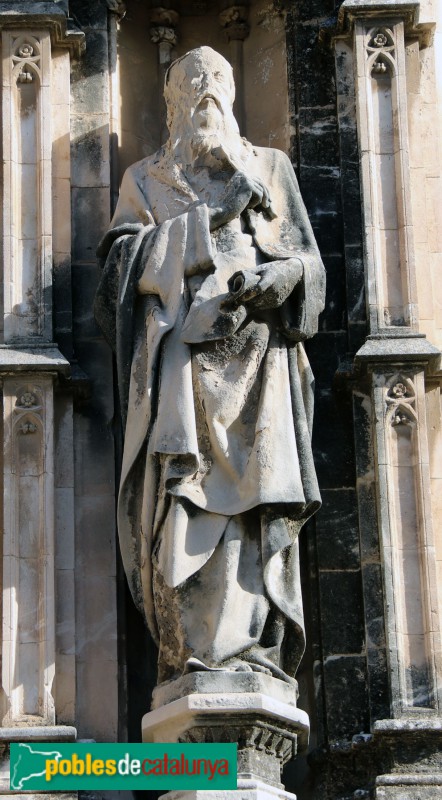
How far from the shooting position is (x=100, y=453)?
13.5 meters

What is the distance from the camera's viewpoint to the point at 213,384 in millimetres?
12859

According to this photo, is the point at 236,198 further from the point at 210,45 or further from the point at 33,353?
the point at 210,45

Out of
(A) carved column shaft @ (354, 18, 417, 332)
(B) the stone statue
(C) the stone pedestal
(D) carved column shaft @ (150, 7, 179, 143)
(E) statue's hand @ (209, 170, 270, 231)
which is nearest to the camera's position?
(C) the stone pedestal

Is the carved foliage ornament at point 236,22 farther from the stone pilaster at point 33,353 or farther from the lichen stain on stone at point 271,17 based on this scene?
the stone pilaster at point 33,353

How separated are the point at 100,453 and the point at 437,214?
2222 mm

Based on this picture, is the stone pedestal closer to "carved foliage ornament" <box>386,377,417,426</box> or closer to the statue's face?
"carved foliage ornament" <box>386,377,417,426</box>

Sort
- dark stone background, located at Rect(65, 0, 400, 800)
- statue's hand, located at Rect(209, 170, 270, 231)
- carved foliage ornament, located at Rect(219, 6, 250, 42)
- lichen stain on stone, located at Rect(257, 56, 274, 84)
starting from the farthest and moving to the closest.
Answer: carved foliage ornament, located at Rect(219, 6, 250, 42)
lichen stain on stone, located at Rect(257, 56, 274, 84)
statue's hand, located at Rect(209, 170, 270, 231)
dark stone background, located at Rect(65, 0, 400, 800)

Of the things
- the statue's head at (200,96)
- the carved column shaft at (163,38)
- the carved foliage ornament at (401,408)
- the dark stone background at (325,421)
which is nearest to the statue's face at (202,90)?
the statue's head at (200,96)

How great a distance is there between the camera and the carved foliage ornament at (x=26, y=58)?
45.8 feet

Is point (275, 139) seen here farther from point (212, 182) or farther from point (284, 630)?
point (284, 630)

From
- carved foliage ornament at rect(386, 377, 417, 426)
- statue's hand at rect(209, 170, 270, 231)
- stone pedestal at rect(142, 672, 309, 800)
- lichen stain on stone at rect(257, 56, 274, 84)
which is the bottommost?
stone pedestal at rect(142, 672, 309, 800)

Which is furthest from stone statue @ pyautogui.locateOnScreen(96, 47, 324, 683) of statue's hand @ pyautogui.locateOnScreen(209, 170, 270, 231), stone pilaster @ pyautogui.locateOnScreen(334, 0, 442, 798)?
stone pilaster @ pyautogui.locateOnScreen(334, 0, 442, 798)

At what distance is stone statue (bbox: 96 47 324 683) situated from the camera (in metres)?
12.5

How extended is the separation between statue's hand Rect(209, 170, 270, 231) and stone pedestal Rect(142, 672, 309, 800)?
2.40m
